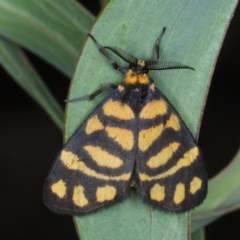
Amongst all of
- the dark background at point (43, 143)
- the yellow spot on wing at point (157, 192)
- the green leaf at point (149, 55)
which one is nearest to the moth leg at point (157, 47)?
the green leaf at point (149, 55)

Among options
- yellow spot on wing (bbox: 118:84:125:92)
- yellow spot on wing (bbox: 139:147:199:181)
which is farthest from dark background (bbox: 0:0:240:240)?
yellow spot on wing (bbox: 118:84:125:92)

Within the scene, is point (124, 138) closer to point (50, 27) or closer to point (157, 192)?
point (157, 192)

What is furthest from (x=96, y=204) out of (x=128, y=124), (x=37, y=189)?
(x=37, y=189)

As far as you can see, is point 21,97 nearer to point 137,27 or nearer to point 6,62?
point 6,62

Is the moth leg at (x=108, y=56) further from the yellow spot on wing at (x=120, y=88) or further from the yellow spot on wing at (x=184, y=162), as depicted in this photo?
the yellow spot on wing at (x=184, y=162)

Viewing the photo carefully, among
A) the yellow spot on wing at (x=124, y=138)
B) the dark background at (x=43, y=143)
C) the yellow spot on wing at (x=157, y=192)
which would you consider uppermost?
the yellow spot on wing at (x=124, y=138)

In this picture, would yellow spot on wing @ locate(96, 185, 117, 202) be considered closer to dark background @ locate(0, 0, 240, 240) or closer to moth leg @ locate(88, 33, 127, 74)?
moth leg @ locate(88, 33, 127, 74)
